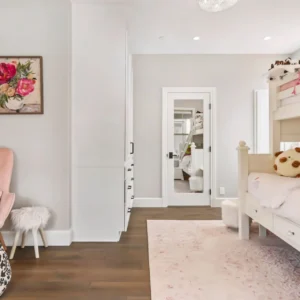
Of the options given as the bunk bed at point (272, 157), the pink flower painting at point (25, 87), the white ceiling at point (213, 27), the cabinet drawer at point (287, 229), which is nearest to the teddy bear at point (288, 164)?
the bunk bed at point (272, 157)

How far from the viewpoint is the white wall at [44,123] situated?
2.88m

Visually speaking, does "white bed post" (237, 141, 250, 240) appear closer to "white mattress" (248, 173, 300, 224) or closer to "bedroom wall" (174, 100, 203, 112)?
"white mattress" (248, 173, 300, 224)

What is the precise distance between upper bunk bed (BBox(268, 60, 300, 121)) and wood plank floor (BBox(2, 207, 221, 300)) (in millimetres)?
1973

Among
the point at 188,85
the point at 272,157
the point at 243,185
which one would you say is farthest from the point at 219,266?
the point at 188,85

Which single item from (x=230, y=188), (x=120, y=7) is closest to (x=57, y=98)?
(x=120, y=7)

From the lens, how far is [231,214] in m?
3.32

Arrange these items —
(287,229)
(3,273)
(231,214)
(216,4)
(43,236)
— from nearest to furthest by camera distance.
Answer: (3,273)
(287,229)
(216,4)
(43,236)
(231,214)

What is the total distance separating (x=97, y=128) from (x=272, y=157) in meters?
1.93

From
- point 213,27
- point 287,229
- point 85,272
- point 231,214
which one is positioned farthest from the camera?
point 213,27

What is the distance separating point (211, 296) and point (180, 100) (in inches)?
136

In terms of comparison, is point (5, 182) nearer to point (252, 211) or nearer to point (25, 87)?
point (25, 87)

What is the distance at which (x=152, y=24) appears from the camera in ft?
11.8

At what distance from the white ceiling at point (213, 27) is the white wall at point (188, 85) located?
0.17 m

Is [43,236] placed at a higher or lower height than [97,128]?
lower
